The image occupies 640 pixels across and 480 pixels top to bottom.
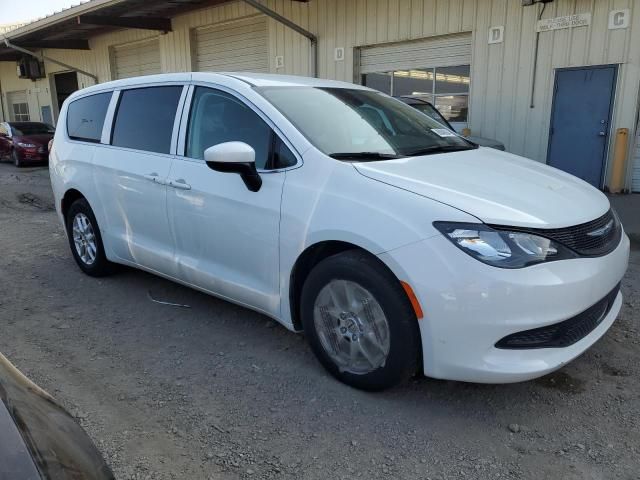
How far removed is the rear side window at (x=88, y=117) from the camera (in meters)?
4.78

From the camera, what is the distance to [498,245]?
2510 mm

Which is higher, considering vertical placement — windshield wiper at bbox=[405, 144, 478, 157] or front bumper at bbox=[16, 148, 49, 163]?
windshield wiper at bbox=[405, 144, 478, 157]

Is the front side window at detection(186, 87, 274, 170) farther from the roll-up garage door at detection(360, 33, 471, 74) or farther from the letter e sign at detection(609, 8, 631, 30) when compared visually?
the roll-up garage door at detection(360, 33, 471, 74)

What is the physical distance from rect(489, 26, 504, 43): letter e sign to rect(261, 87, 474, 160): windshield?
6935 millimetres

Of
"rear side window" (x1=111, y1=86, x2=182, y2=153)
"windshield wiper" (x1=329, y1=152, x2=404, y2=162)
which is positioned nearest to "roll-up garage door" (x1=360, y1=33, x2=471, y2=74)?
"rear side window" (x1=111, y1=86, x2=182, y2=153)

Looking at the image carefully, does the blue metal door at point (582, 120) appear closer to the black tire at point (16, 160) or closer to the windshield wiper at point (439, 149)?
the windshield wiper at point (439, 149)

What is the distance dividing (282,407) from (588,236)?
5.98ft

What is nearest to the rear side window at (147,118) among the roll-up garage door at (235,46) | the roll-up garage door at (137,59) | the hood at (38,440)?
the hood at (38,440)

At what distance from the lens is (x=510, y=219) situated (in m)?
2.54

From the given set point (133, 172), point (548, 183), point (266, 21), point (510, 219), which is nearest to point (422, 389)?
point (510, 219)

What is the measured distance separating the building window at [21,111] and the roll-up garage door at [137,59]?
8594mm

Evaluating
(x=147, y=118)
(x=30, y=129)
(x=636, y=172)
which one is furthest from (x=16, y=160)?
(x=636, y=172)

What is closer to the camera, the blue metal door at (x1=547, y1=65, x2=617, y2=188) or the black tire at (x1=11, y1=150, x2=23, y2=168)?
the blue metal door at (x1=547, y1=65, x2=617, y2=188)

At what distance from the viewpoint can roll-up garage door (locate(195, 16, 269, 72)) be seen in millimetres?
14656
